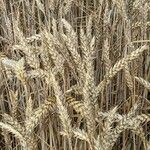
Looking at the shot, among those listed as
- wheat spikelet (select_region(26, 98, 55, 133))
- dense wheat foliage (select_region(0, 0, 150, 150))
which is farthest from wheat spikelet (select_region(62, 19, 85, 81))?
wheat spikelet (select_region(26, 98, 55, 133))

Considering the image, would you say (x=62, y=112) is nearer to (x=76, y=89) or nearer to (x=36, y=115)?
(x=36, y=115)

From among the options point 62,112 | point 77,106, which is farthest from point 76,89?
point 62,112

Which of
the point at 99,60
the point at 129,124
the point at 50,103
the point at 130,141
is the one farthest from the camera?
the point at 99,60

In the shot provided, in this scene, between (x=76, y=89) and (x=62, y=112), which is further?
(x=76, y=89)

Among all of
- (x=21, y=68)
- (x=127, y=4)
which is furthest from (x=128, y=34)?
(x=21, y=68)

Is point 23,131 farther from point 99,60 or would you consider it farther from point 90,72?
point 99,60

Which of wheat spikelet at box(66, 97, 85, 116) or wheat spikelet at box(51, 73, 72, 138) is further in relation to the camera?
wheat spikelet at box(66, 97, 85, 116)

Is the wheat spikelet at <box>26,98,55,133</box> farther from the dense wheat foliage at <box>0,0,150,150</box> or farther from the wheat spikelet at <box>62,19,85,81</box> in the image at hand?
the wheat spikelet at <box>62,19,85,81</box>

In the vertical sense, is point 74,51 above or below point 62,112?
above

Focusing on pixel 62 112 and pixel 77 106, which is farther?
pixel 77 106

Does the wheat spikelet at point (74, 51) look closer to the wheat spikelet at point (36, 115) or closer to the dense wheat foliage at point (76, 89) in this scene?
the dense wheat foliage at point (76, 89)

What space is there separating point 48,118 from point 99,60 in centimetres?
43

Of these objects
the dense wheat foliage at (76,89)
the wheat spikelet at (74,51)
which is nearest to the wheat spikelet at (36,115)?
the dense wheat foliage at (76,89)

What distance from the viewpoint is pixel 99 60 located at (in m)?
1.44
